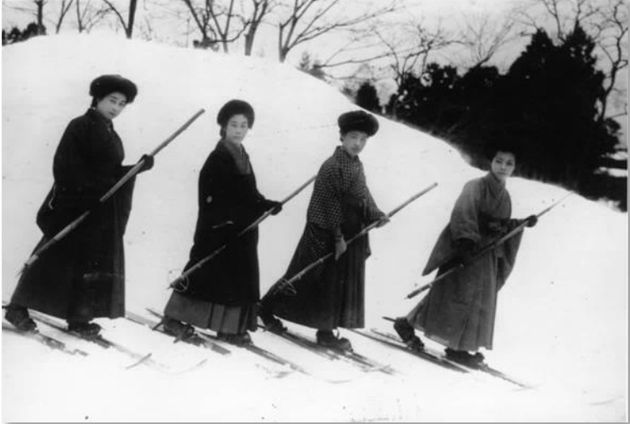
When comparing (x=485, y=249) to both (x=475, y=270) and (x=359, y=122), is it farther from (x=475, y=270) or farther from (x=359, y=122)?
(x=359, y=122)

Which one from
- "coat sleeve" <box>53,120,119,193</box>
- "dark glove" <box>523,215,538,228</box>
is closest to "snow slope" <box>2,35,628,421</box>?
"dark glove" <box>523,215,538,228</box>

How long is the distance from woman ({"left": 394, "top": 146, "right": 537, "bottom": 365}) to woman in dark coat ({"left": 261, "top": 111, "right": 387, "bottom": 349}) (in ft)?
1.28

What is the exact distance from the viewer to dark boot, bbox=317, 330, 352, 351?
14.2ft

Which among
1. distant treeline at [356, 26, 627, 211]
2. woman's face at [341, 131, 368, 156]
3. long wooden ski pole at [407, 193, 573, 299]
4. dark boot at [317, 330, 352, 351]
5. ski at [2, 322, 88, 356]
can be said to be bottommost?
ski at [2, 322, 88, 356]

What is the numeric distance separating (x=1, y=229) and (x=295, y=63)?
1833 millimetres

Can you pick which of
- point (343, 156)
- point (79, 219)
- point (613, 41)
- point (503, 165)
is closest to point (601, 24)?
point (613, 41)

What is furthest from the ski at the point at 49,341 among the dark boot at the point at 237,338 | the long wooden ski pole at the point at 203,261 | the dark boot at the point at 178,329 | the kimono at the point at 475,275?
the kimono at the point at 475,275

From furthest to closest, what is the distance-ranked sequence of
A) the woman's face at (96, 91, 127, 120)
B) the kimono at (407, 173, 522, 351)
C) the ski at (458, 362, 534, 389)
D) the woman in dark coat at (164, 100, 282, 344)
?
the kimono at (407, 173, 522, 351) < the ski at (458, 362, 534, 389) < the woman in dark coat at (164, 100, 282, 344) < the woman's face at (96, 91, 127, 120)

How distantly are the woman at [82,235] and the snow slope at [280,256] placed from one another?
0.16 metres

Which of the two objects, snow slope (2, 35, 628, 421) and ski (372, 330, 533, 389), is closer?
snow slope (2, 35, 628, 421)

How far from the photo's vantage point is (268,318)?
441 centimetres

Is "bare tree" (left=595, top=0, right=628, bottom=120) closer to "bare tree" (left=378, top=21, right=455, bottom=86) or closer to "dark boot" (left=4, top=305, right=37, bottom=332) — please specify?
"bare tree" (left=378, top=21, right=455, bottom=86)

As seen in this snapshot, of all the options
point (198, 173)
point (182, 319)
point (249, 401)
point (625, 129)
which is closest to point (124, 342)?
point (182, 319)

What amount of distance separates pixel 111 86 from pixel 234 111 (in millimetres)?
639
